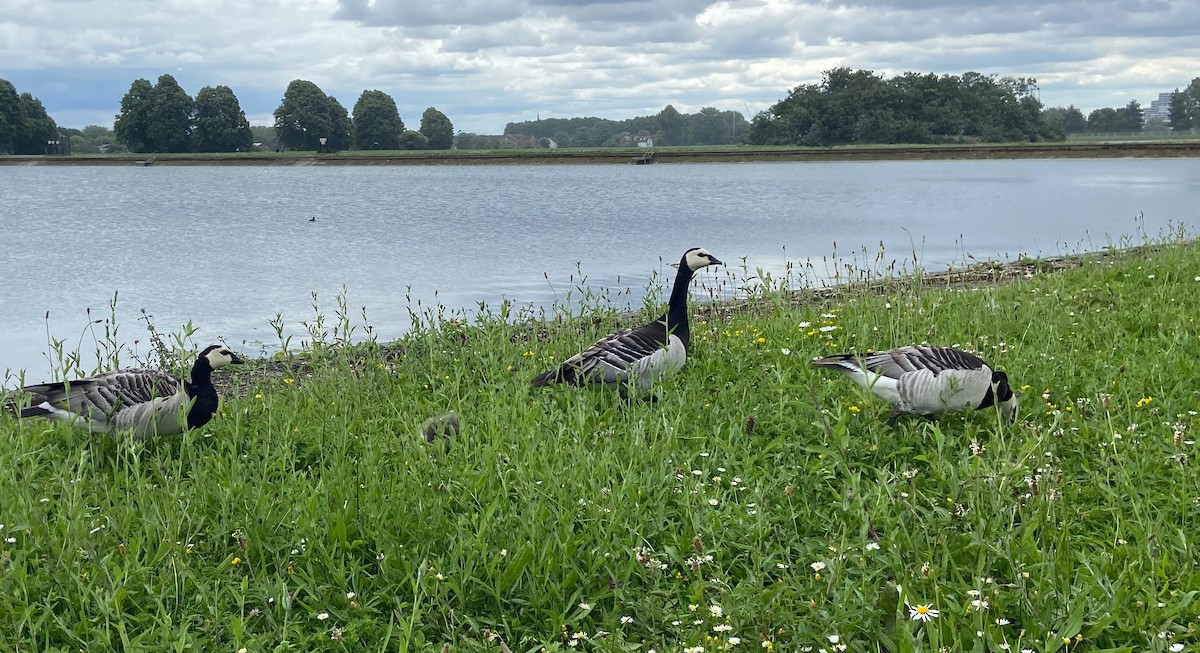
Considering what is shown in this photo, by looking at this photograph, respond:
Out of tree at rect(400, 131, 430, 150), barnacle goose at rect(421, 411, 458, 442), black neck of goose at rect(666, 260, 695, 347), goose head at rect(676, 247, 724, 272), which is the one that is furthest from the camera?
tree at rect(400, 131, 430, 150)

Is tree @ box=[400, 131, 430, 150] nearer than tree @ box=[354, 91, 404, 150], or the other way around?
tree @ box=[354, 91, 404, 150]

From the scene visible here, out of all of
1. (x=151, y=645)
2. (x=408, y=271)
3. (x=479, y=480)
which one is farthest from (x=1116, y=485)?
(x=408, y=271)

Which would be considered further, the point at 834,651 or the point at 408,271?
the point at 408,271

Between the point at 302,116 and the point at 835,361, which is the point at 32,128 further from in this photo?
the point at 835,361

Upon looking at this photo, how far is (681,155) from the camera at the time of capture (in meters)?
110

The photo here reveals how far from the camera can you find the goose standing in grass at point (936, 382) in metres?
5.77

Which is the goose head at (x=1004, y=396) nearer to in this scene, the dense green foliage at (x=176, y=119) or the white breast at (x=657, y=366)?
the white breast at (x=657, y=366)

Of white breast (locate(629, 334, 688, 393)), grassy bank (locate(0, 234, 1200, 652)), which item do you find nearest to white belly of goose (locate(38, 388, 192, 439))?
grassy bank (locate(0, 234, 1200, 652))

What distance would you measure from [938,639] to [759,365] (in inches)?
178

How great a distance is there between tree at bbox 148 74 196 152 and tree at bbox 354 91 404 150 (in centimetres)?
2054

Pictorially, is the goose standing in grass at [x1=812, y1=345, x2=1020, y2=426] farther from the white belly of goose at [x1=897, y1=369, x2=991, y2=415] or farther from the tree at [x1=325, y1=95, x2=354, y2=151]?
the tree at [x1=325, y1=95, x2=354, y2=151]

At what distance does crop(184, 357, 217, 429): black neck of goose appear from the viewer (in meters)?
6.16

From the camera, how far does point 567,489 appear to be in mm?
4926

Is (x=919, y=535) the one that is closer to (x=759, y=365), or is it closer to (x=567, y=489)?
(x=567, y=489)
